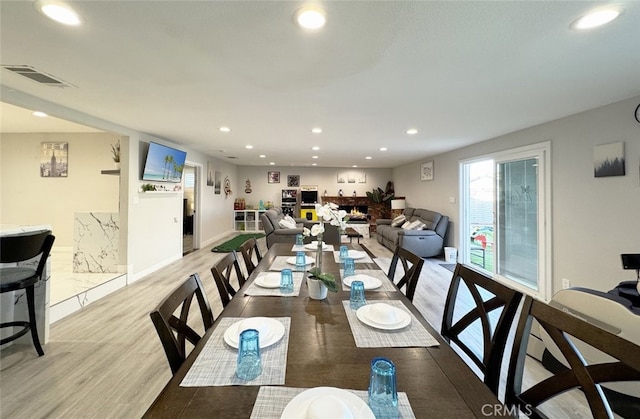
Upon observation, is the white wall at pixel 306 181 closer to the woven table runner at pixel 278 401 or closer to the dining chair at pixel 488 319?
the dining chair at pixel 488 319

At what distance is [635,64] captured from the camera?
188 centimetres

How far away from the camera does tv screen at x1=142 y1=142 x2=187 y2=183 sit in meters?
4.16

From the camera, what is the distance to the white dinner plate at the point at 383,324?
1.11 meters

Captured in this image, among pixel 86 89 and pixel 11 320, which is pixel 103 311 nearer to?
pixel 11 320

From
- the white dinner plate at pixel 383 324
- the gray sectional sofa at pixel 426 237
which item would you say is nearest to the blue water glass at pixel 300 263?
the white dinner plate at pixel 383 324

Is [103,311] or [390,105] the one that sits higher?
[390,105]

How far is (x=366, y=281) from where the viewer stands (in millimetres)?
1672

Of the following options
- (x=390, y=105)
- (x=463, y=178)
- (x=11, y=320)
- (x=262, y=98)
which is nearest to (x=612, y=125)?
(x=390, y=105)

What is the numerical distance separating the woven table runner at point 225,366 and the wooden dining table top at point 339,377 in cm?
2

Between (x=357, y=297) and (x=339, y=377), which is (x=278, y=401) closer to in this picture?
(x=339, y=377)

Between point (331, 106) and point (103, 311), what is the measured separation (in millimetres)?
3429

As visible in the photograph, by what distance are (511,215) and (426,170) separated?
2817 mm

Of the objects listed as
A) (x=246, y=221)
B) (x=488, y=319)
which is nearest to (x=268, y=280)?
(x=488, y=319)

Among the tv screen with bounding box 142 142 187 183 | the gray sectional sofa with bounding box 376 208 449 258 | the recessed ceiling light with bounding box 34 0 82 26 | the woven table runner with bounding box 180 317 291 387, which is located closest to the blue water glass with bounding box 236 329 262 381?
the woven table runner with bounding box 180 317 291 387
